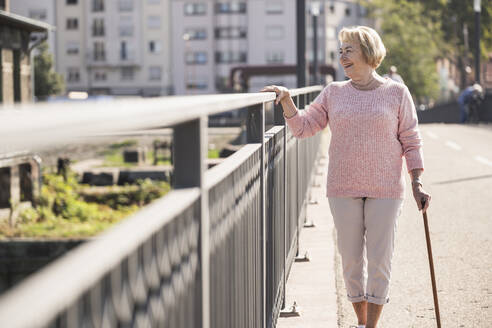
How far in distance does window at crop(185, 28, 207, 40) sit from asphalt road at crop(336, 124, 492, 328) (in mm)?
87667

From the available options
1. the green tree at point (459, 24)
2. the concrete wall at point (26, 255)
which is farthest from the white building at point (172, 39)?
the concrete wall at point (26, 255)

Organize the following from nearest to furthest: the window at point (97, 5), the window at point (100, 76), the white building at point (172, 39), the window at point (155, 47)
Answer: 1. the white building at point (172, 39)
2. the window at point (155, 47)
3. the window at point (97, 5)
4. the window at point (100, 76)

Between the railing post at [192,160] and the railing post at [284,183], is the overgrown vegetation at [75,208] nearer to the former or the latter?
the railing post at [284,183]

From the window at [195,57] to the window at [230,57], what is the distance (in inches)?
56.4

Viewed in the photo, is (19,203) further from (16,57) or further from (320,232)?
(320,232)

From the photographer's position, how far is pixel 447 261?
26.1ft

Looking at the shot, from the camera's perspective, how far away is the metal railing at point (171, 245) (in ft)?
4.31

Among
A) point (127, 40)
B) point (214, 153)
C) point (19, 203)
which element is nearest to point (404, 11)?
point (214, 153)

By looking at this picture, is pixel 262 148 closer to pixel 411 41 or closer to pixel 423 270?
pixel 423 270

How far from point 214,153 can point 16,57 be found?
16.3 meters

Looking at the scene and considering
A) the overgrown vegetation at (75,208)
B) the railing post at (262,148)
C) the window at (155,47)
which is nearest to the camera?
the railing post at (262,148)

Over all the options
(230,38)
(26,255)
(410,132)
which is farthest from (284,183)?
(230,38)

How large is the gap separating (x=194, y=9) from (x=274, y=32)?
9.14 metres

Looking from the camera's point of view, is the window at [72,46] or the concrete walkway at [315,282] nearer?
the concrete walkway at [315,282]
